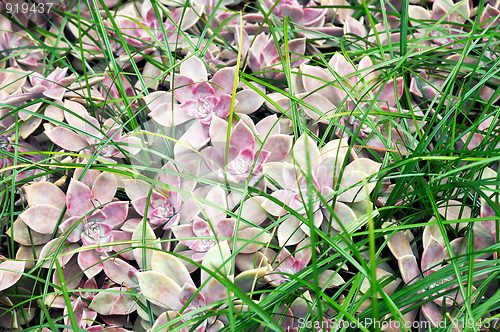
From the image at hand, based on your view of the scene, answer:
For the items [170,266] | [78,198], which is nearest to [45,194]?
[78,198]

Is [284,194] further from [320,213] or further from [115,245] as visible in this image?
[115,245]

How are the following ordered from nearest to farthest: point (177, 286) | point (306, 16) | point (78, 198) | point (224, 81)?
1. point (177, 286)
2. point (78, 198)
3. point (224, 81)
4. point (306, 16)

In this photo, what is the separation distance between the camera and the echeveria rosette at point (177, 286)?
62 centimetres

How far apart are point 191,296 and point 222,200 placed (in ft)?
0.59

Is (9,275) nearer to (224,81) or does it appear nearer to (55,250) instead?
(55,250)

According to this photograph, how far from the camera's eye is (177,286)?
0.63 meters

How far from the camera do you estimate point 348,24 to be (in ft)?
3.25

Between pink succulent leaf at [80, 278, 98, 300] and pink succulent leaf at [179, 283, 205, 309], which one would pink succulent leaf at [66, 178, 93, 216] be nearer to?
pink succulent leaf at [80, 278, 98, 300]

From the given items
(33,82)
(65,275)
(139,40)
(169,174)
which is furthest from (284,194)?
(33,82)

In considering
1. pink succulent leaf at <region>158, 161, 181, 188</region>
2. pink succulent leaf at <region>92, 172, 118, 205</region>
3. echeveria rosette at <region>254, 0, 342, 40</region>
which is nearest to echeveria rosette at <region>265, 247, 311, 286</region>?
pink succulent leaf at <region>158, 161, 181, 188</region>

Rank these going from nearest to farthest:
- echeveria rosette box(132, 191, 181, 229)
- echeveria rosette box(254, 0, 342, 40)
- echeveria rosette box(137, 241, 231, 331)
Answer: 1. echeveria rosette box(137, 241, 231, 331)
2. echeveria rosette box(132, 191, 181, 229)
3. echeveria rosette box(254, 0, 342, 40)

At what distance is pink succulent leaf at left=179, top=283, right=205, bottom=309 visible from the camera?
63cm

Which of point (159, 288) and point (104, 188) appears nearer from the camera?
point (159, 288)

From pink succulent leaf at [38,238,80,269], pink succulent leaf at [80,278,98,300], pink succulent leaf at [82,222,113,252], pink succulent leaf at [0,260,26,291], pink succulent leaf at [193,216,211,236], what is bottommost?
pink succulent leaf at [80,278,98,300]
